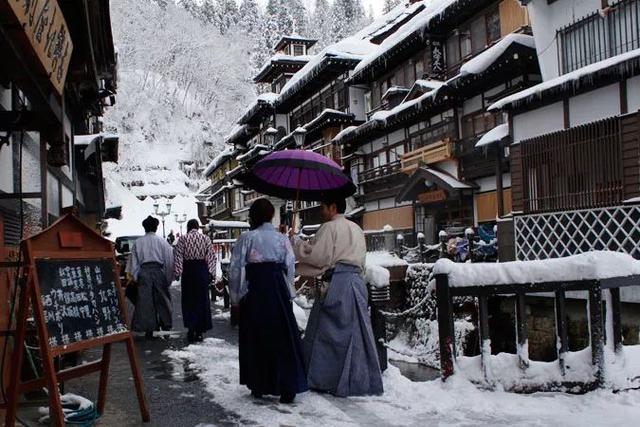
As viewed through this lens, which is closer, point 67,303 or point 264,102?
point 67,303

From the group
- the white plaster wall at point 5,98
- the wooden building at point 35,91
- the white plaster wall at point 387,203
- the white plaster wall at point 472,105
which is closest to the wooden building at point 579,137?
the white plaster wall at point 472,105

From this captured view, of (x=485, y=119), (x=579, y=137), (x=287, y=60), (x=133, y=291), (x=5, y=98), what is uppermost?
(x=287, y=60)

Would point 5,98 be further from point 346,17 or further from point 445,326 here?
point 346,17

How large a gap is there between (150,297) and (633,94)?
36.2ft

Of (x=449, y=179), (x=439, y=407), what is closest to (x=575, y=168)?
(x=449, y=179)

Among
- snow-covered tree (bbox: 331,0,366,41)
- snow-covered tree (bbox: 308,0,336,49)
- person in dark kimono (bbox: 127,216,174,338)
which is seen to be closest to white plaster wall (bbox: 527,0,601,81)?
person in dark kimono (bbox: 127,216,174,338)

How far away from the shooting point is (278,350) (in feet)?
17.4

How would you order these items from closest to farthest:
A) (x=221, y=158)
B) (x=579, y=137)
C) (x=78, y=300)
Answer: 1. (x=78, y=300)
2. (x=579, y=137)
3. (x=221, y=158)

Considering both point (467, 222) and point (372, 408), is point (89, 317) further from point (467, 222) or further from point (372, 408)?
point (467, 222)

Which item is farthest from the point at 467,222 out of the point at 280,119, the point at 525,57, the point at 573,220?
the point at 280,119

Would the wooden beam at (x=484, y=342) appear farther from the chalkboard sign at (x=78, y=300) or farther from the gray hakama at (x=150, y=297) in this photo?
the gray hakama at (x=150, y=297)

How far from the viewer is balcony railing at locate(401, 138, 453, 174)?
2248 centimetres

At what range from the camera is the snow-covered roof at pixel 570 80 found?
1183cm

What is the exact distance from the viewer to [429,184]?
2447cm
